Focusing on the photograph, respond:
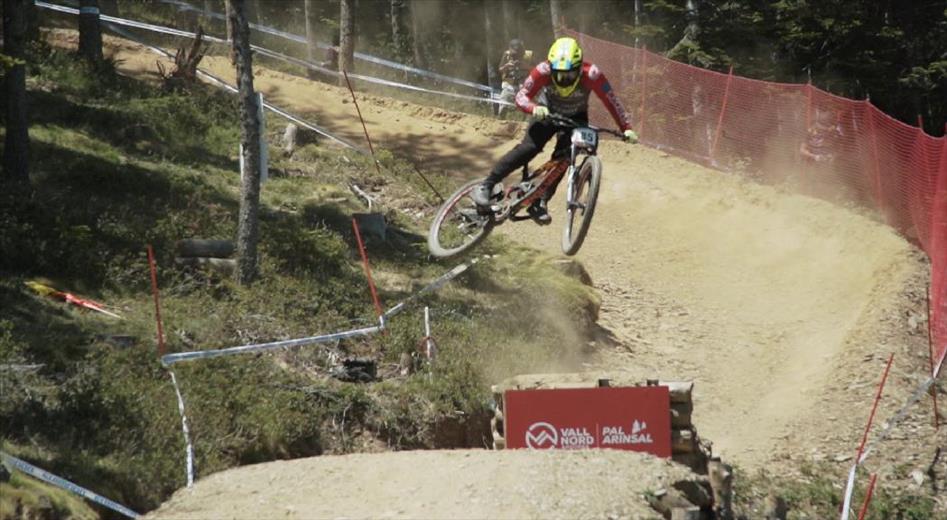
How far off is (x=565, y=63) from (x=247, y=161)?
193 inches

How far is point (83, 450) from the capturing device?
11.0 m

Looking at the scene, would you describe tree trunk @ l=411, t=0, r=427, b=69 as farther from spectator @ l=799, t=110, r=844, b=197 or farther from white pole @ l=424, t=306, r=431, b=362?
white pole @ l=424, t=306, r=431, b=362

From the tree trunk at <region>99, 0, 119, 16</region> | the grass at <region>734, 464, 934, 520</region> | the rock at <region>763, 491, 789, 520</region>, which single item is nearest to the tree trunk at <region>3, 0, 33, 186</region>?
the grass at <region>734, 464, 934, 520</region>

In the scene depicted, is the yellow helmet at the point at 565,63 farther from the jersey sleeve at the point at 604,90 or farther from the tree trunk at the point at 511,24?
the tree trunk at the point at 511,24

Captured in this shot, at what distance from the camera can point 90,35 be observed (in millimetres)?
24406

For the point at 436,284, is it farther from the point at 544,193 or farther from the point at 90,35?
the point at 90,35

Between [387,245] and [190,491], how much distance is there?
939 cm

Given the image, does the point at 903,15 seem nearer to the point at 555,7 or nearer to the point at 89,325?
the point at 555,7

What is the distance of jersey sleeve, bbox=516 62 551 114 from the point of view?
13.5m

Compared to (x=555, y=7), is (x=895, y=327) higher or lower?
lower

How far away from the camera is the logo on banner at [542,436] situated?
1259 centimetres

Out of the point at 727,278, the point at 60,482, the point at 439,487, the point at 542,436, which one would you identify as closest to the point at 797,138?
the point at 727,278

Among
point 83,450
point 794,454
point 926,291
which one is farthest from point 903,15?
point 83,450

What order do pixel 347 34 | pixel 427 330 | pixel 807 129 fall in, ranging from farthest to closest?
pixel 347 34
pixel 807 129
pixel 427 330
